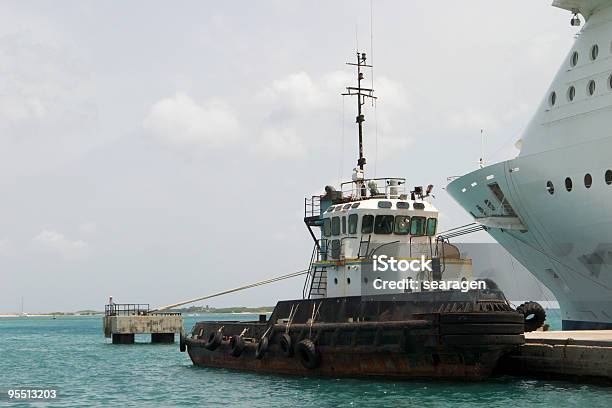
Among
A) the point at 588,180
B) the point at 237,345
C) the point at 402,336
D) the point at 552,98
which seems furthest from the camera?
the point at 552,98

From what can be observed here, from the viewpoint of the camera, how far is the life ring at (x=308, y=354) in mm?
24859

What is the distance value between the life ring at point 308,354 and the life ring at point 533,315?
7.04m

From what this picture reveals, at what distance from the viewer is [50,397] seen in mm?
26938

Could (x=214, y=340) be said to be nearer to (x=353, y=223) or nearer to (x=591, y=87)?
(x=353, y=223)

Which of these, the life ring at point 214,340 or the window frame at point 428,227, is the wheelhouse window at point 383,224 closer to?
the window frame at point 428,227

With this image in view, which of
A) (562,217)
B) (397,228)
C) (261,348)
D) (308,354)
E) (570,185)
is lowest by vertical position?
(308,354)

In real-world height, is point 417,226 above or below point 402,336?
above

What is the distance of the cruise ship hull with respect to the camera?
1157 inches

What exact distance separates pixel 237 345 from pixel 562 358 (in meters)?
10.7

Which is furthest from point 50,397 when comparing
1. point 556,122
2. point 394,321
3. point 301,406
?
point 556,122

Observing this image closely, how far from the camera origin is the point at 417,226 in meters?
27.8

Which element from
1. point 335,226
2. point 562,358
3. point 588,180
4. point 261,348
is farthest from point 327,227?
point 588,180

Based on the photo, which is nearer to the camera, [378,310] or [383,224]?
[378,310]

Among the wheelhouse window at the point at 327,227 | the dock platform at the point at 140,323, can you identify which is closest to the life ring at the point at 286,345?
the wheelhouse window at the point at 327,227
